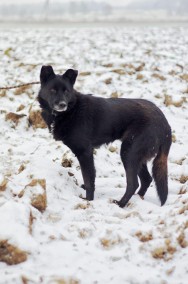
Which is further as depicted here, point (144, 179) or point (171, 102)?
point (171, 102)

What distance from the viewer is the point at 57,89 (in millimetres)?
4453

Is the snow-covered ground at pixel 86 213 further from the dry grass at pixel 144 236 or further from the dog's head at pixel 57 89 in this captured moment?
the dog's head at pixel 57 89

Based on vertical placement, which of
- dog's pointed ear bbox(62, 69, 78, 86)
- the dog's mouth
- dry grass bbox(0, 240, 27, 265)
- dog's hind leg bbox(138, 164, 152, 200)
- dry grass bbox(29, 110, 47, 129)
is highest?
dog's pointed ear bbox(62, 69, 78, 86)

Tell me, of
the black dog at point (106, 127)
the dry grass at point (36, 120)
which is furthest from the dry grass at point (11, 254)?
the dry grass at point (36, 120)

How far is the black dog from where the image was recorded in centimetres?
432

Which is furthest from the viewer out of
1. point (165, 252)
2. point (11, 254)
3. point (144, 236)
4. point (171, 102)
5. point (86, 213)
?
point (171, 102)

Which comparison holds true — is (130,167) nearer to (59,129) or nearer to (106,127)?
(106,127)

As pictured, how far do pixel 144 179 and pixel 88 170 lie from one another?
0.78 meters

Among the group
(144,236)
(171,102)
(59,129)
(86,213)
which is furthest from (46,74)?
(171,102)

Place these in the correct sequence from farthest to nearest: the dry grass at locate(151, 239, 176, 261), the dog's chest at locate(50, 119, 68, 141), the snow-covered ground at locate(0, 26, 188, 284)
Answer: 1. the dog's chest at locate(50, 119, 68, 141)
2. the dry grass at locate(151, 239, 176, 261)
3. the snow-covered ground at locate(0, 26, 188, 284)

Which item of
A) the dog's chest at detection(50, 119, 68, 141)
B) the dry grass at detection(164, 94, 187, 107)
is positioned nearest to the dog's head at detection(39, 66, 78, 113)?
the dog's chest at detection(50, 119, 68, 141)

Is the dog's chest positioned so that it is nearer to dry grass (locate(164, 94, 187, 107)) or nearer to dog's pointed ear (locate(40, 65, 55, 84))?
dog's pointed ear (locate(40, 65, 55, 84))

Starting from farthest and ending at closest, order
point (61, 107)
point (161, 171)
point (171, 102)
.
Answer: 1. point (171, 102)
2. point (161, 171)
3. point (61, 107)

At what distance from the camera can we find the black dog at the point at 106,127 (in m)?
4.32
